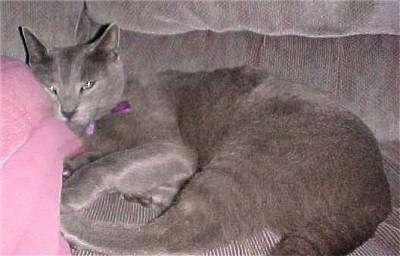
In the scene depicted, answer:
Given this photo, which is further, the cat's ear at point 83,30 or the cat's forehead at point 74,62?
the cat's ear at point 83,30

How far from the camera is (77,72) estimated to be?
1700mm

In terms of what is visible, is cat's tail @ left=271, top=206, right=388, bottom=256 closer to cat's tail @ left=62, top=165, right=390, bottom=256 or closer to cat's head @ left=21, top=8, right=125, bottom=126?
cat's tail @ left=62, top=165, right=390, bottom=256

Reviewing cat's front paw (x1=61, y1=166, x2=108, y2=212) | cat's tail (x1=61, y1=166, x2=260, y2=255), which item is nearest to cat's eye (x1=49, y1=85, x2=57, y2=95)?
cat's front paw (x1=61, y1=166, x2=108, y2=212)

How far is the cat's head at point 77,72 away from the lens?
169 cm

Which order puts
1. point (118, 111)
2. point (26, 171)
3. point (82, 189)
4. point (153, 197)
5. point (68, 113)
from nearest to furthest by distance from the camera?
point (26, 171) < point (82, 189) < point (153, 197) < point (68, 113) < point (118, 111)

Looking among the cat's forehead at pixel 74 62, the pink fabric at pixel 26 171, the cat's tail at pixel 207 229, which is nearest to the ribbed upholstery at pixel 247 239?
the cat's tail at pixel 207 229

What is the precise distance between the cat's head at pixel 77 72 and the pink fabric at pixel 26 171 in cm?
16

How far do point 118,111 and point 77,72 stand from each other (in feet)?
0.60

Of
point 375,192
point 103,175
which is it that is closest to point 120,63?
point 103,175

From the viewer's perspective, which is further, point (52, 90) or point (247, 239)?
point (52, 90)

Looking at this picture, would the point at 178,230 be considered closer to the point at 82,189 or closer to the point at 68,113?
the point at 82,189

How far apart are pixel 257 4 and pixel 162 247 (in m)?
0.88

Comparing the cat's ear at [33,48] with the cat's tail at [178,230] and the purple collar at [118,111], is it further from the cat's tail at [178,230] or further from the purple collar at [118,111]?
the cat's tail at [178,230]

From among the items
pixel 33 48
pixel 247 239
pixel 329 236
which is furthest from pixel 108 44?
pixel 329 236
